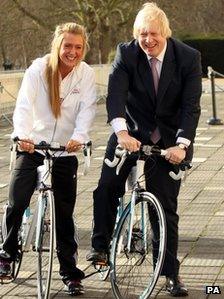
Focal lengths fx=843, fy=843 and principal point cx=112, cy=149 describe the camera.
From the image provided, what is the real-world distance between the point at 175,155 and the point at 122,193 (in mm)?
542

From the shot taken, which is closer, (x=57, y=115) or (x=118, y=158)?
(x=118, y=158)

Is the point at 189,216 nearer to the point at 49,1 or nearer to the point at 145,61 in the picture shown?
the point at 145,61

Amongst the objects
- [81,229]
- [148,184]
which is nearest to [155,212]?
[148,184]

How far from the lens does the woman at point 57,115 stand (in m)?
5.16

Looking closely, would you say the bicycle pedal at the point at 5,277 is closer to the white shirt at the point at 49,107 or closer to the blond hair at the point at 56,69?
the white shirt at the point at 49,107

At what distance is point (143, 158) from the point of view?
16.6ft

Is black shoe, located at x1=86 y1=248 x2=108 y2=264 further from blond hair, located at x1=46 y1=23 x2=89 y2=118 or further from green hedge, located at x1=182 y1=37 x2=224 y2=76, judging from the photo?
green hedge, located at x1=182 y1=37 x2=224 y2=76

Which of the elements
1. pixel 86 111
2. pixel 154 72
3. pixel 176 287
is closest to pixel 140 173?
pixel 86 111

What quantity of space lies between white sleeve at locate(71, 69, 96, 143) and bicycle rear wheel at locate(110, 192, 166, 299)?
0.51 m

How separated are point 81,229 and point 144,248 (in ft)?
7.47

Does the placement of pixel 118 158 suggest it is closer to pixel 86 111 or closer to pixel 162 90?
pixel 86 111

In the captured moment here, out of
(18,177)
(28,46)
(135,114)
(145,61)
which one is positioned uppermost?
(145,61)

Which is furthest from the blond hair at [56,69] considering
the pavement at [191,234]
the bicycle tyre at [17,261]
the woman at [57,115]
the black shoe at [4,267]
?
the pavement at [191,234]

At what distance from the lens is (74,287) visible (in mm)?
5367
